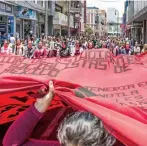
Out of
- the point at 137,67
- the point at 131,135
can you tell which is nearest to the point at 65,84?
the point at 131,135

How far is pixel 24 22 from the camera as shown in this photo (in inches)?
1478

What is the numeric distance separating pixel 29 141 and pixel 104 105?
49 centimetres

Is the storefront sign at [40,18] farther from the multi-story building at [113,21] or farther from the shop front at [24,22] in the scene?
the multi-story building at [113,21]

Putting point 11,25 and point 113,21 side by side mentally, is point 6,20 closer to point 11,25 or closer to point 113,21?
point 11,25

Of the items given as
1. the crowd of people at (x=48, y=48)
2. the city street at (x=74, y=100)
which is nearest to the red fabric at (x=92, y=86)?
the city street at (x=74, y=100)

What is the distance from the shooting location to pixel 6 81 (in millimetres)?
2691

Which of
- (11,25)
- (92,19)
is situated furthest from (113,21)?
(11,25)

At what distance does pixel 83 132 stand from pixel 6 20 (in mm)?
29910

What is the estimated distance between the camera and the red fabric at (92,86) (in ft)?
7.59

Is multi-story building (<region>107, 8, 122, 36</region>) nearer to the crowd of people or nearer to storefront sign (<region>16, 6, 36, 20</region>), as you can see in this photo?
storefront sign (<region>16, 6, 36, 20</region>)

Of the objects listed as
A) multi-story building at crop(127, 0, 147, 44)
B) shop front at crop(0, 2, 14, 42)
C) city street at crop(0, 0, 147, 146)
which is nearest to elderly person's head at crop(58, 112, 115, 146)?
city street at crop(0, 0, 147, 146)

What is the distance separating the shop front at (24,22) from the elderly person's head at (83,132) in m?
31.4

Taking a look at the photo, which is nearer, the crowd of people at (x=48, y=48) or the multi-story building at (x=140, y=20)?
the crowd of people at (x=48, y=48)

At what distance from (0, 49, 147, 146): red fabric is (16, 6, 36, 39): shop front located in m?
29.9
